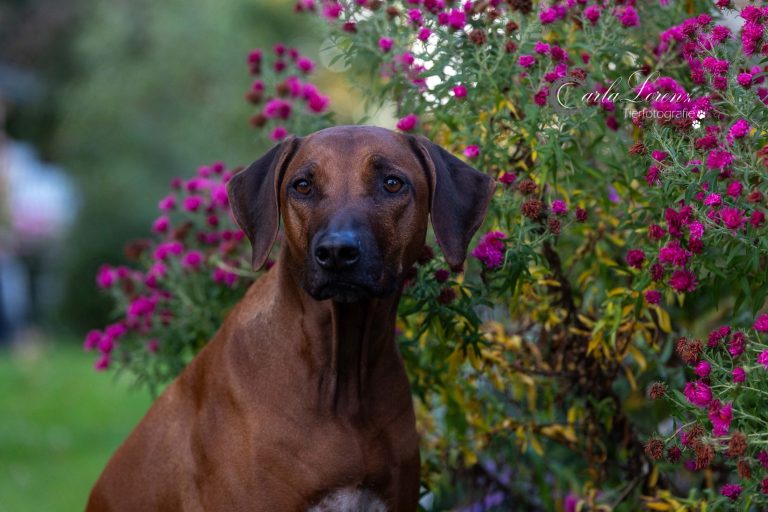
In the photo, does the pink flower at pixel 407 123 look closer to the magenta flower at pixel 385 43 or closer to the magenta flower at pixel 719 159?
the magenta flower at pixel 385 43

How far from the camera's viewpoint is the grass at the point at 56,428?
25.1 ft

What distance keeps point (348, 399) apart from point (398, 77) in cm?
142

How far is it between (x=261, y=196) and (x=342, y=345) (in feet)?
1.74

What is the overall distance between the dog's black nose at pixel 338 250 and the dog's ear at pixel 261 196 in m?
0.37

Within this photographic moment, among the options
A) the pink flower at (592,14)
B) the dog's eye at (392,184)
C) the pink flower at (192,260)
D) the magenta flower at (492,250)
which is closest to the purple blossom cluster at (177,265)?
the pink flower at (192,260)

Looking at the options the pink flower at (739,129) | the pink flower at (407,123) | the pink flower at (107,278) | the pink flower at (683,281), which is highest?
the pink flower at (739,129)

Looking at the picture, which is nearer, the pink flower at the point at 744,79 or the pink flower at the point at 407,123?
the pink flower at the point at 744,79

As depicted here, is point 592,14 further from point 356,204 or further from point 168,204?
point 168,204

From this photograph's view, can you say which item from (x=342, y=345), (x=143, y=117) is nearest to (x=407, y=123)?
(x=342, y=345)

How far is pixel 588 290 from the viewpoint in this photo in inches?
180

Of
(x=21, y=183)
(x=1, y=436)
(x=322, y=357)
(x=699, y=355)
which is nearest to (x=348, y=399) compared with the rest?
(x=322, y=357)

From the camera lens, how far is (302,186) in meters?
3.44

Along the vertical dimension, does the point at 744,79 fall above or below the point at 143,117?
above

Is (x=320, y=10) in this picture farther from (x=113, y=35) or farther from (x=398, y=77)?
(x=113, y=35)
